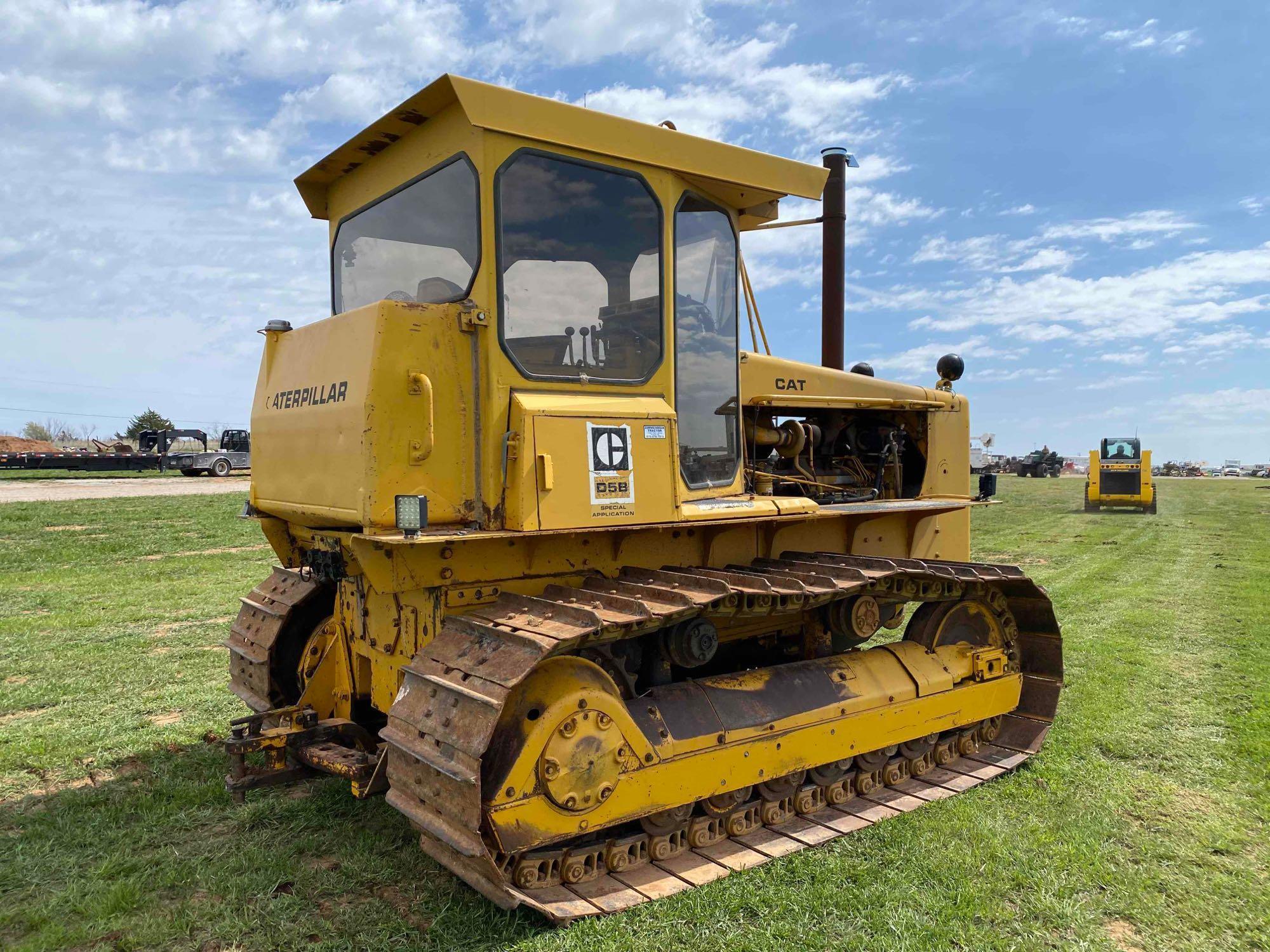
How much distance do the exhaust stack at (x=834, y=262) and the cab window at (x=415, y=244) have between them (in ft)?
13.7

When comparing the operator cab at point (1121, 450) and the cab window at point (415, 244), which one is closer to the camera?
the cab window at point (415, 244)

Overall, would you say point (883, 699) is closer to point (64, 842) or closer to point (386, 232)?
point (386, 232)

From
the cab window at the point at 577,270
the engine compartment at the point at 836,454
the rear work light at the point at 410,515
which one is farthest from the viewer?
the engine compartment at the point at 836,454

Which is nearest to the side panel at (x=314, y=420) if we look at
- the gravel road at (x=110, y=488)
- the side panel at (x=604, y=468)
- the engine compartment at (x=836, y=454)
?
the side panel at (x=604, y=468)

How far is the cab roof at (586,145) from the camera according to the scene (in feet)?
12.9

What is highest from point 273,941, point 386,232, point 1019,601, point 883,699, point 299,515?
point 386,232

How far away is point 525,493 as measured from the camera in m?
3.85

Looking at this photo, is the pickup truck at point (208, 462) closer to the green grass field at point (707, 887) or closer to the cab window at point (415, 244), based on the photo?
the green grass field at point (707, 887)

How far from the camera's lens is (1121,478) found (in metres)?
27.5

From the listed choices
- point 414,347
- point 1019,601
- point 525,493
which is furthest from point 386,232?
point 1019,601

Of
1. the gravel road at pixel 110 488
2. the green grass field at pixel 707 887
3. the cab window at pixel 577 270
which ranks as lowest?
the green grass field at pixel 707 887

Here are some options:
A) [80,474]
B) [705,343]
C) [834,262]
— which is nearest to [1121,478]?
[834,262]

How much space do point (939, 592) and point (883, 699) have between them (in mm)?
795

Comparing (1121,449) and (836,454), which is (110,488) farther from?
(1121,449)
